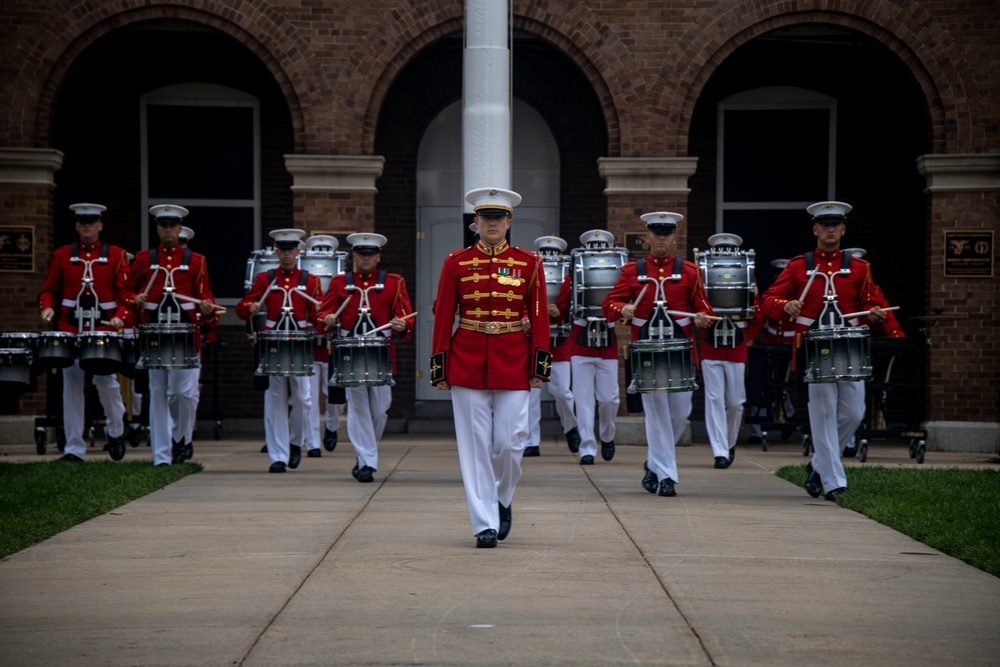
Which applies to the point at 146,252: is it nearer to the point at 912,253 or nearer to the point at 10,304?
the point at 10,304

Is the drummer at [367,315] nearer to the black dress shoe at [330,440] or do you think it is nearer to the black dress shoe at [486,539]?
the black dress shoe at [330,440]

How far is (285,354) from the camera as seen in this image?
13.3 m

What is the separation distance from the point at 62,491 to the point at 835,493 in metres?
5.94

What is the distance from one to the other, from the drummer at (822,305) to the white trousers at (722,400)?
3.09 m

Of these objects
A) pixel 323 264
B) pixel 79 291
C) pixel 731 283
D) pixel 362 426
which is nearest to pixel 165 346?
pixel 79 291

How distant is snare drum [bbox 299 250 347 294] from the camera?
15820mm

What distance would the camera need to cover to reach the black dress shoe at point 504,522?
8773 millimetres

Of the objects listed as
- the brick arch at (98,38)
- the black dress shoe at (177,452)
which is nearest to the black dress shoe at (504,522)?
the black dress shoe at (177,452)

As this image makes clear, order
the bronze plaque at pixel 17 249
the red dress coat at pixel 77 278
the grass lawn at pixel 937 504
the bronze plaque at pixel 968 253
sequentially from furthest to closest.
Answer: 1. the bronze plaque at pixel 968 253
2. the bronze plaque at pixel 17 249
3. the red dress coat at pixel 77 278
4. the grass lawn at pixel 937 504

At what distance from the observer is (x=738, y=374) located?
48.9 feet

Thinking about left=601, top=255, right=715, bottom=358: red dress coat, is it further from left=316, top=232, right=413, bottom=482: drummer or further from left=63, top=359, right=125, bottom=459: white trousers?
left=63, top=359, right=125, bottom=459: white trousers

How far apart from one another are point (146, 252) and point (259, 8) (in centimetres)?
479

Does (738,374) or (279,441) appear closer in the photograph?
(279,441)

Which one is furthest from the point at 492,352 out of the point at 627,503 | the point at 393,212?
the point at 393,212
